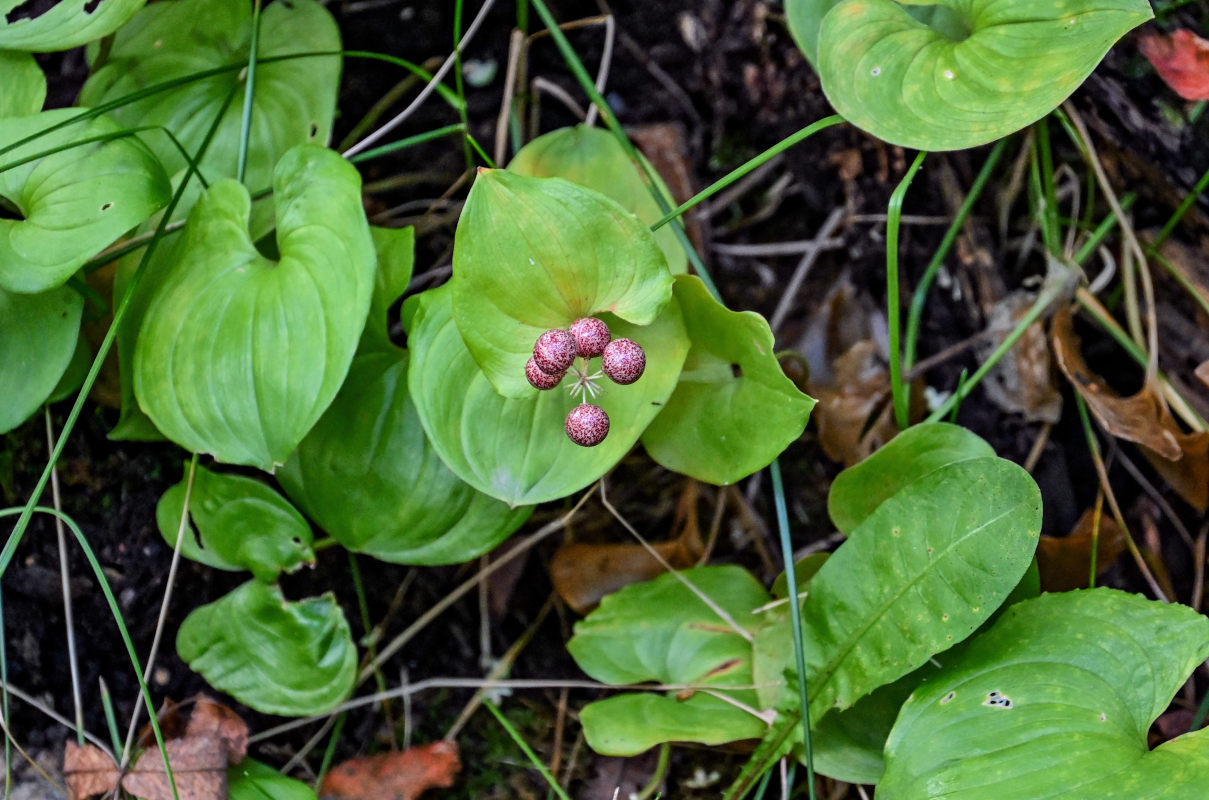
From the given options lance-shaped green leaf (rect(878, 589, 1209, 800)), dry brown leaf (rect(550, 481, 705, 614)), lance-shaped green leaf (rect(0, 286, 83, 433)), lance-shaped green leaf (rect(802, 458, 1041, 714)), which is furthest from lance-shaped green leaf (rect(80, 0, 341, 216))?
lance-shaped green leaf (rect(878, 589, 1209, 800))

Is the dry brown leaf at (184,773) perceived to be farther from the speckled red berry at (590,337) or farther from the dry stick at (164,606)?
the speckled red berry at (590,337)

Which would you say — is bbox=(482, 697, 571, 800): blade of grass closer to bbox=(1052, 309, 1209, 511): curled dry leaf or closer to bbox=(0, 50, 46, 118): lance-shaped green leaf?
bbox=(1052, 309, 1209, 511): curled dry leaf

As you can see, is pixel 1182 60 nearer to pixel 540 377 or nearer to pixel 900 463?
pixel 900 463

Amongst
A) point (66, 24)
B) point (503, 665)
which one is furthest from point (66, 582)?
point (66, 24)

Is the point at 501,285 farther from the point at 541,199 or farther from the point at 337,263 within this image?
A: the point at 337,263

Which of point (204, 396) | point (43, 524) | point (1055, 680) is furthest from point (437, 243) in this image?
point (1055, 680)

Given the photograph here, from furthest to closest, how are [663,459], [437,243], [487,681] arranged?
[437,243], [487,681], [663,459]
